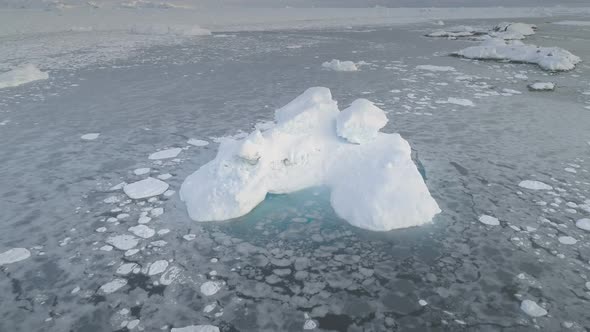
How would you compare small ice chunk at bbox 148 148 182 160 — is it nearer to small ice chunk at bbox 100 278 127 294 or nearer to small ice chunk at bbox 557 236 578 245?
small ice chunk at bbox 100 278 127 294

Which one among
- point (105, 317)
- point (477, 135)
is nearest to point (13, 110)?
point (105, 317)

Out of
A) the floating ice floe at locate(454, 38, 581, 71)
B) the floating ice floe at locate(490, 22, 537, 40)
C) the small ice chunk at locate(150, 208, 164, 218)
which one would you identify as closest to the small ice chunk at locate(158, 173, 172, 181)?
the small ice chunk at locate(150, 208, 164, 218)

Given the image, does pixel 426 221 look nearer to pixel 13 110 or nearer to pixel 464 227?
pixel 464 227

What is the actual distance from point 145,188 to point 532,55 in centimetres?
1961

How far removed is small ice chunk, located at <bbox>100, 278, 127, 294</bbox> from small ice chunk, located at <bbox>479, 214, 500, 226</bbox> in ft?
15.8

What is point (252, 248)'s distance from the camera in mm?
4707

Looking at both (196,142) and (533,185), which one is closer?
(533,185)

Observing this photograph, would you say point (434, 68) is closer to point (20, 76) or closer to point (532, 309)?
point (532, 309)

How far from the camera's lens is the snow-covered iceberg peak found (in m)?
5.18

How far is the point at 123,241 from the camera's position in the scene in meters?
4.91

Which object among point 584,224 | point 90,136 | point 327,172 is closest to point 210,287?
point 327,172

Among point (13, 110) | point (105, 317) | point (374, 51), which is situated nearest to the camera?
point (105, 317)

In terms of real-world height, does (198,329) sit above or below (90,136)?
below

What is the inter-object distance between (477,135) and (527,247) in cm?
450
